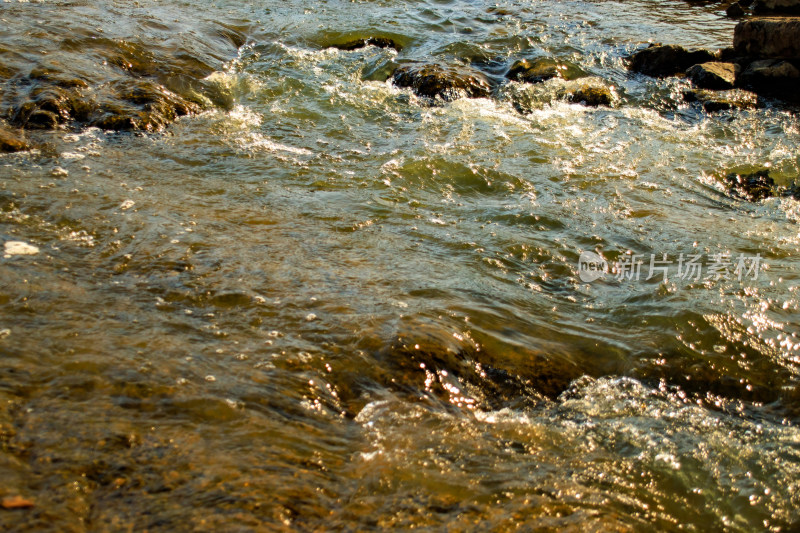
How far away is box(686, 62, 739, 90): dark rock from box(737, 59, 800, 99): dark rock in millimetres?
274

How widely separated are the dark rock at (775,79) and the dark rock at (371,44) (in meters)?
5.85

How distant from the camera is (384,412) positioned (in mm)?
3529

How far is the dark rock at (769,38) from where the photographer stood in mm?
10250

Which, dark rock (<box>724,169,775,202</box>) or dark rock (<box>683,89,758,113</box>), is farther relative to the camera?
dark rock (<box>683,89,758,113</box>)

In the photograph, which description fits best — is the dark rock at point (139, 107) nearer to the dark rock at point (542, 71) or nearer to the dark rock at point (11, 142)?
the dark rock at point (11, 142)

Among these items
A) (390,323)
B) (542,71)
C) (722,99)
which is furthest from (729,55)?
(390,323)

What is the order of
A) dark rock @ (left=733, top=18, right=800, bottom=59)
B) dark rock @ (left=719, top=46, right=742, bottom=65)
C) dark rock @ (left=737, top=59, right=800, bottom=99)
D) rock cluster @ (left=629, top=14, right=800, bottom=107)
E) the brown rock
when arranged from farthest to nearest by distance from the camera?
dark rock @ (left=719, top=46, right=742, bottom=65) < dark rock @ (left=733, top=18, right=800, bottom=59) < dark rock @ (left=737, top=59, right=800, bottom=99) < rock cluster @ (left=629, top=14, right=800, bottom=107) < the brown rock

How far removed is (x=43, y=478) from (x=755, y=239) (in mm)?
5992

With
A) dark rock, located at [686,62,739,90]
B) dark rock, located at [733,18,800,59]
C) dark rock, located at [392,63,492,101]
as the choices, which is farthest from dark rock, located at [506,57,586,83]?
dark rock, located at [733,18,800,59]

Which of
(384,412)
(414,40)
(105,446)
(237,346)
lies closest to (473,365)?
(384,412)

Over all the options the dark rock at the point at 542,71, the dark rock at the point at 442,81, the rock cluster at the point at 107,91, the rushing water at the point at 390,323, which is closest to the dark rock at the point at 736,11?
the dark rock at the point at 542,71

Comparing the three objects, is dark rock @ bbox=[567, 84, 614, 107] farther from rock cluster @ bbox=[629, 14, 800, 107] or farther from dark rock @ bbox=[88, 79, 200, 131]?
dark rock @ bbox=[88, 79, 200, 131]

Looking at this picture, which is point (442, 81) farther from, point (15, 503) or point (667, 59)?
point (15, 503)

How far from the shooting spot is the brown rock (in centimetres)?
253
